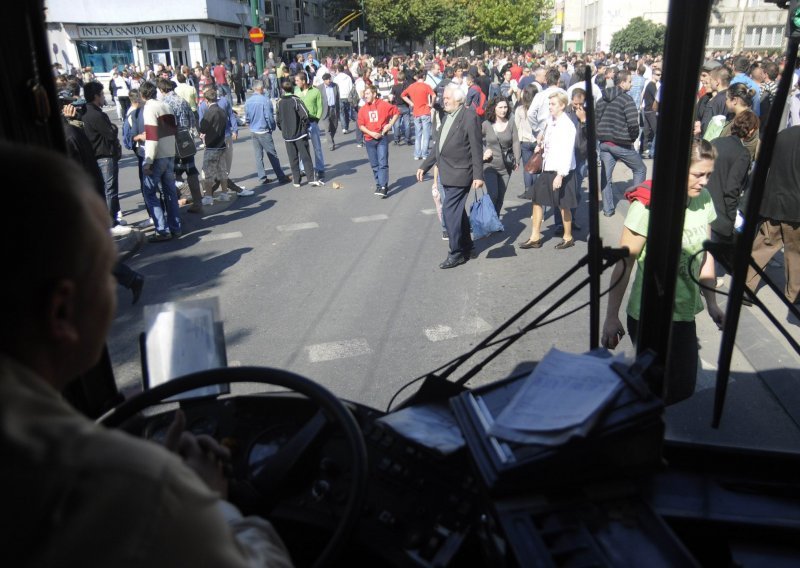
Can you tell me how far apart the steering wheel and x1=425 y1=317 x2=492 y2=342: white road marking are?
3891 millimetres

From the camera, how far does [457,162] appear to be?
7988 millimetres

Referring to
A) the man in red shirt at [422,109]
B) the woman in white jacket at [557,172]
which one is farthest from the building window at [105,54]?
the woman in white jacket at [557,172]

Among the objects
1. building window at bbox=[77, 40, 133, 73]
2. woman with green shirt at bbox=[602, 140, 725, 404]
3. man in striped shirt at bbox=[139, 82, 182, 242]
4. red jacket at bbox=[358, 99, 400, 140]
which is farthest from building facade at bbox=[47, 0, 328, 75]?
woman with green shirt at bbox=[602, 140, 725, 404]

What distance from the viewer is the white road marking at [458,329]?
5977 mm

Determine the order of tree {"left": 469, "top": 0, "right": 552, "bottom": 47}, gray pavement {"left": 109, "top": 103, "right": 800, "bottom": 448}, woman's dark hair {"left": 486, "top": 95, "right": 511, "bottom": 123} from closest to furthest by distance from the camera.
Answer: gray pavement {"left": 109, "top": 103, "right": 800, "bottom": 448}, woman's dark hair {"left": 486, "top": 95, "right": 511, "bottom": 123}, tree {"left": 469, "top": 0, "right": 552, "bottom": 47}

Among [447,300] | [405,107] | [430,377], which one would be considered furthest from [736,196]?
[405,107]

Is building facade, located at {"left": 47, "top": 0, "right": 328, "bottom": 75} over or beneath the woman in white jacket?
over

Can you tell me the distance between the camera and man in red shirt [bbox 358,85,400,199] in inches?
469

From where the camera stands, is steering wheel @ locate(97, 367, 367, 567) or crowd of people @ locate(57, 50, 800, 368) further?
crowd of people @ locate(57, 50, 800, 368)

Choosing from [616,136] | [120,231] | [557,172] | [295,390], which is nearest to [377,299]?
[557,172]

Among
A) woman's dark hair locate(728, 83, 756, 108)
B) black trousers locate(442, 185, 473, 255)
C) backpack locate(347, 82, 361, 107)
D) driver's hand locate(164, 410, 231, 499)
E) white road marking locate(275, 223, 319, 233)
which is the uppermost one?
woman's dark hair locate(728, 83, 756, 108)

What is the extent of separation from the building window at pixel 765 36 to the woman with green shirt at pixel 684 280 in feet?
13.0

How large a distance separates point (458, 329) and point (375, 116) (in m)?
6.80

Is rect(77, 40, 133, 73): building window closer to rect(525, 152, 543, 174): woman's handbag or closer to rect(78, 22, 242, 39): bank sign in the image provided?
rect(78, 22, 242, 39): bank sign
